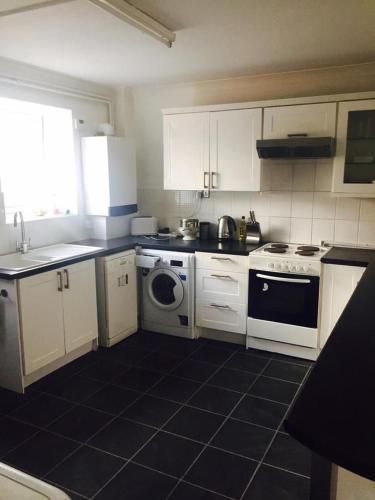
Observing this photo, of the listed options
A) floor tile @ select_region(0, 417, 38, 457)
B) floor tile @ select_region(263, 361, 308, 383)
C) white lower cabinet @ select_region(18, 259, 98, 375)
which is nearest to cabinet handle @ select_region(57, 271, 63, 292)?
white lower cabinet @ select_region(18, 259, 98, 375)

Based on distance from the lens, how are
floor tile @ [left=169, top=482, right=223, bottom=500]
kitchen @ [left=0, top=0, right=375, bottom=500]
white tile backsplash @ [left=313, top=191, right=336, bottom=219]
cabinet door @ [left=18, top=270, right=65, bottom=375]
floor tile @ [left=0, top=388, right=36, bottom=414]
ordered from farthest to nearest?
white tile backsplash @ [left=313, top=191, right=336, bottom=219], cabinet door @ [left=18, top=270, right=65, bottom=375], floor tile @ [left=0, top=388, right=36, bottom=414], kitchen @ [left=0, top=0, right=375, bottom=500], floor tile @ [left=169, top=482, right=223, bottom=500]

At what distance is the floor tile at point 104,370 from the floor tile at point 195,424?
0.70 meters

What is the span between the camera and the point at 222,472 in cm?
211

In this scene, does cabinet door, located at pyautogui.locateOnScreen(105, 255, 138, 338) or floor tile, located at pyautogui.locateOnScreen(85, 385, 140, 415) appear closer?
floor tile, located at pyautogui.locateOnScreen(85, 385, 140, 415)

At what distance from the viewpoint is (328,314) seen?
3.23 metres

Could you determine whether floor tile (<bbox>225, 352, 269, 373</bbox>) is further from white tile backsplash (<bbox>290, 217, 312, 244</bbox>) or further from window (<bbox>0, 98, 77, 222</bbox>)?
window (<bbox>0, 98, 77, 222</bbox>)

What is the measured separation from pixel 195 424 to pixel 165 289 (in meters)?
1.58

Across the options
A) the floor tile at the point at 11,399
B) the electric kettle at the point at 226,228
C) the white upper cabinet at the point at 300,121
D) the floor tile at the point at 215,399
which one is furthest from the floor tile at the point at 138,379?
the white upper cabinet at the point at 300,121

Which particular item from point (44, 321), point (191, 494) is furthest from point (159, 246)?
point (191, 494)

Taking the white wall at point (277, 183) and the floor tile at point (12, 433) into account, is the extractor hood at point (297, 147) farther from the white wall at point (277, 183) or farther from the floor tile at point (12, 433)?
the floor tile at point (12, 433)

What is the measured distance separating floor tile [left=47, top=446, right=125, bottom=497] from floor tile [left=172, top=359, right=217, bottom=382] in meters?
1.00

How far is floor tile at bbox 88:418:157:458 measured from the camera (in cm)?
228

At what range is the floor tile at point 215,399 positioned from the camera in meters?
2.69

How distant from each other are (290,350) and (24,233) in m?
2.34
